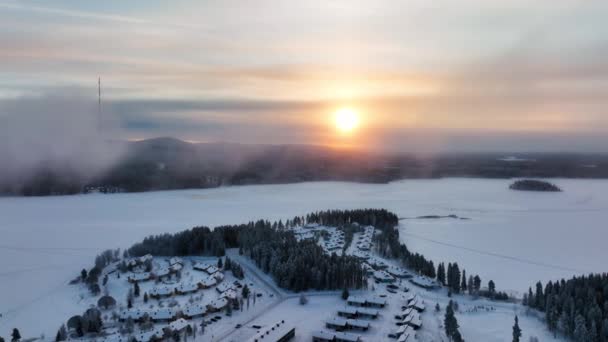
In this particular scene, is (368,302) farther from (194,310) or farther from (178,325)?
(178,325)

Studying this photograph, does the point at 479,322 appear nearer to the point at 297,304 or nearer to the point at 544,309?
the point at 544,309

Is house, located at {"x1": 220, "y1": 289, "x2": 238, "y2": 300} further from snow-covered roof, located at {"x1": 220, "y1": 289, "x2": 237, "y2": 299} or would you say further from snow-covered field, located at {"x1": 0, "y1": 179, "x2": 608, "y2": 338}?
snow-covered field, located at {"x1": 0, "y1": 179, "x2": 608, "y2": 338}

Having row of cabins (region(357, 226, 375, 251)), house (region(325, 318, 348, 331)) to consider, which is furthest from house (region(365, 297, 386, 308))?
row of cabins (region(357, 226, 375, 251))

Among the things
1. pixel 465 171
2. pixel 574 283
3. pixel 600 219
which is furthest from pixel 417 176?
pixel 574 283

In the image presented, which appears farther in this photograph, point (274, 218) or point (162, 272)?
point (274, 218)

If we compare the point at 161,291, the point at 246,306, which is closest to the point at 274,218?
the point at 161,291

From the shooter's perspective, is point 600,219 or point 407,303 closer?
point 407,303

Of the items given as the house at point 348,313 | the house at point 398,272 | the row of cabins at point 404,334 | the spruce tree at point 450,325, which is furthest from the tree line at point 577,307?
the house at point 348,313
